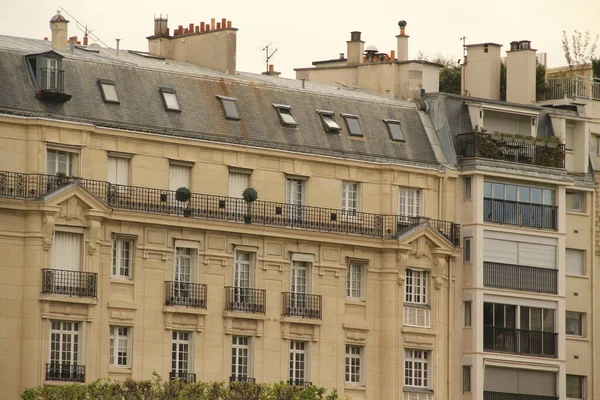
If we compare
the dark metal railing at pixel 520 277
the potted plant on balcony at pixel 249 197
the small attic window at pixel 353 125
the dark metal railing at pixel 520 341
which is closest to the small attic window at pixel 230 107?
the potted plant on balcony at pixel 249 197

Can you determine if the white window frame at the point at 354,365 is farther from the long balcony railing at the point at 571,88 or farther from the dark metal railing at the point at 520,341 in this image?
the long balcony railing at the point at 571,88

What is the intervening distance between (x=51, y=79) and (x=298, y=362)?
13.8 m

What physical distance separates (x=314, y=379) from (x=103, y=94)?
41.9 feet

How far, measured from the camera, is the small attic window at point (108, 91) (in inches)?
3137

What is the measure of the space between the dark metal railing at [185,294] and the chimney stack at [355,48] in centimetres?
1740

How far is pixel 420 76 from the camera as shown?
9069 centimetres

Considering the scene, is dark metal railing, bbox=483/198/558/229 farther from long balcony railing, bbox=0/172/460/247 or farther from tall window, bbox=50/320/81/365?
tall window, bbox=50/320/81/365

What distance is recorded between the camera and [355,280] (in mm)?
84688

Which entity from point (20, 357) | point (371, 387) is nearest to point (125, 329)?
point (20, 357)

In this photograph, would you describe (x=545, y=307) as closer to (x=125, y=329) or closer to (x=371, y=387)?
(x=371, y=387)

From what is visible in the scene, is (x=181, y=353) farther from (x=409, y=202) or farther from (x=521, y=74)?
(x=521, y=74)

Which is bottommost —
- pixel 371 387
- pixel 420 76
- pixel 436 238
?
pixel 371 387

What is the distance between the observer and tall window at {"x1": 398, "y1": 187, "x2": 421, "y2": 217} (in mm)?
86562

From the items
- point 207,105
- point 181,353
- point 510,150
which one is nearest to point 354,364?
point 181,353
